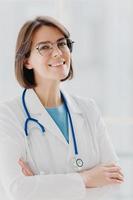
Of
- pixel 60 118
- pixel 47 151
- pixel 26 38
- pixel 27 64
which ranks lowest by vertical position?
pixel 47 151

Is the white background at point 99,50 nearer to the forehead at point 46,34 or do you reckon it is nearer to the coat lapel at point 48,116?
the coat lapel at point 48,116

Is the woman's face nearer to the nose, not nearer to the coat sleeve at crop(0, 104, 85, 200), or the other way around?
the nose

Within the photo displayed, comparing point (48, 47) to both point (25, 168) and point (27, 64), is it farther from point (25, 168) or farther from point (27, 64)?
point (25, 168)

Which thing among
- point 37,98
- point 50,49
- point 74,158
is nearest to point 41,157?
point 74,158

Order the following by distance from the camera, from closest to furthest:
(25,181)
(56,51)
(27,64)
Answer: (25,181)
(56,51)
(27,64)

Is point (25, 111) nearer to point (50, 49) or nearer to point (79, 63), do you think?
point (50, 49)

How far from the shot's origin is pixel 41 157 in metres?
2.05

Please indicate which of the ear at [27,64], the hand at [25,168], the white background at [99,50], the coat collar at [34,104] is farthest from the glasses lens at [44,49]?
the white background at [99,50]

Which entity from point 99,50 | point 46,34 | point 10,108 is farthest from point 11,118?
Answer: point 99,50

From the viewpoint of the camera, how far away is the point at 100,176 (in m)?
2.03

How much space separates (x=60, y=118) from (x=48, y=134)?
12 cm

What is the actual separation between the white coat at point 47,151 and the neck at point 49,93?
3 centimetres

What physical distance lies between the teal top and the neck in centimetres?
3

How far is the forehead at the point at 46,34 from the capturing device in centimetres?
207
